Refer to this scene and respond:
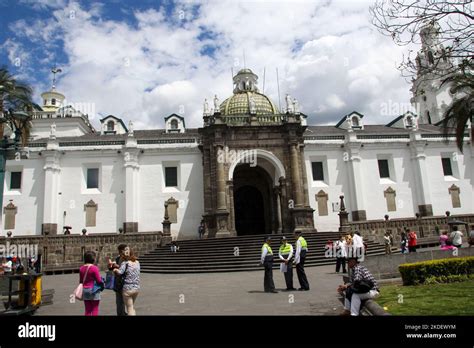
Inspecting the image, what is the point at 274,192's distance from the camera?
1256 inches

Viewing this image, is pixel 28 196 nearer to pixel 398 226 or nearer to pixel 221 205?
pixel 221 205

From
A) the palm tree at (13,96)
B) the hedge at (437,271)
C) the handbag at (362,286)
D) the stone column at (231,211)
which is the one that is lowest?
the hedge at (437,271)

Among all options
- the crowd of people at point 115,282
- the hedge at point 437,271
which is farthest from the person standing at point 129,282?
the hedge at point 437,271

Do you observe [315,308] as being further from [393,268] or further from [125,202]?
[125,202]

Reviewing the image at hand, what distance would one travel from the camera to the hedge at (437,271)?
438 inches

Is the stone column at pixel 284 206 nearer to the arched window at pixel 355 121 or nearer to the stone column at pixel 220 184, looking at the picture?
the stone column at pixel 220 184

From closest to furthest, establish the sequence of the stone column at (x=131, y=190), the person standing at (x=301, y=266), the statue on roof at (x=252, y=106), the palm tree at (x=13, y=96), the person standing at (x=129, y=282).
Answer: the person standing at (x=129, y=282)
the person standing at (x=301, y=266)
the palm tree at (x=13, y=96)
the stone column at (x=131, y=190)
the statue on roof at (x=252, y=106)

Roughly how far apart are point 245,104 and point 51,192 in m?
18.9

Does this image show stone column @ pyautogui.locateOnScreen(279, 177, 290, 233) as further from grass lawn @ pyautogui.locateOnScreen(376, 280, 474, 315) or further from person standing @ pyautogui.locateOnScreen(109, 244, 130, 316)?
person standing @ pyautogui.locateOnScreen(109, 244, 130, 316)

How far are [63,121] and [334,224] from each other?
32.5 meters

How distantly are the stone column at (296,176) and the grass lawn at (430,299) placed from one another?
17858mm

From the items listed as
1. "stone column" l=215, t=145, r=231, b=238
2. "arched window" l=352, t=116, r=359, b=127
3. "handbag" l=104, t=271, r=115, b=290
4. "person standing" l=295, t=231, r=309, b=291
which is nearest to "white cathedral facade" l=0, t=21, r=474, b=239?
"stone column" l=215, t=145, r=231, b=238

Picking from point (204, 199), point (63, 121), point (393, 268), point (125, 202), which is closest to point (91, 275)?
point (393, 268)

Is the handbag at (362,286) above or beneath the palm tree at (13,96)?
beneath
